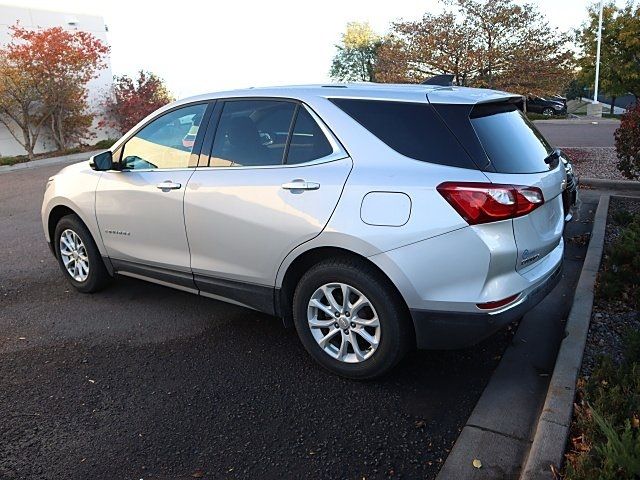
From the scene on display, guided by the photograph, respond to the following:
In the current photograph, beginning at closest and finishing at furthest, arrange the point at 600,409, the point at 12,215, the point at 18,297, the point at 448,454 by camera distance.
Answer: the point at 600,409 < the point at 448,454 < the point at 18,297 < the point at 12,215

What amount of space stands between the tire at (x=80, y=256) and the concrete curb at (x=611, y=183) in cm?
731

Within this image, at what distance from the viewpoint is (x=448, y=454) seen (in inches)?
113

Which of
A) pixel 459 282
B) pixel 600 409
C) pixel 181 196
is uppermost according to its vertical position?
pixel 181 196

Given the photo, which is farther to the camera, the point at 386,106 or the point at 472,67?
the point at 472,67

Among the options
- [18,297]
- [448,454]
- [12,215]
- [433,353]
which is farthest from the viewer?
[12,215]

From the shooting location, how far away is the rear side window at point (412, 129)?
3203mm

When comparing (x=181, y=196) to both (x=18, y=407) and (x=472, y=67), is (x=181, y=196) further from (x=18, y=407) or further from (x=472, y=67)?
(x=472, y=67)

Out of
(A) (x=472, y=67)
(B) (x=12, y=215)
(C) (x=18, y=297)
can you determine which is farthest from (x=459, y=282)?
(A) (x=472, y=67)

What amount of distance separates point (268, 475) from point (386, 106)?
2176 mm

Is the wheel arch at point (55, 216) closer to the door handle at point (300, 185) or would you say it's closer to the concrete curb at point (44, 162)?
the door handle at point (300, 185)

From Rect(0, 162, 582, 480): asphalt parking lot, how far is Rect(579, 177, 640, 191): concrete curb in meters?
5.64

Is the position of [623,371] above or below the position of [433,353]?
above

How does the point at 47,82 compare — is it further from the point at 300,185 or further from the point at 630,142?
the point at 300,185

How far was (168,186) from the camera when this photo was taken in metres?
4.20
